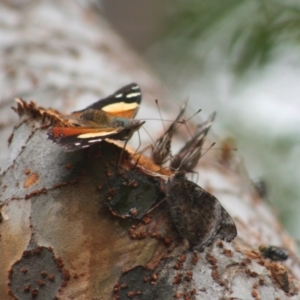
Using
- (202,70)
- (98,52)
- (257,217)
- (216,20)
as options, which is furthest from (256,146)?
(257,217)

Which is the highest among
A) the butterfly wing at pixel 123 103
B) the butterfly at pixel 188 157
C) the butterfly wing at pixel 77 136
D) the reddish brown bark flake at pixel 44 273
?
the butterfly wing at pixel 123 103

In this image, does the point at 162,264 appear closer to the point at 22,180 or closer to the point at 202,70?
the point at 22,180

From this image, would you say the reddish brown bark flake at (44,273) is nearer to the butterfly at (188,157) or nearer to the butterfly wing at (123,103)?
the butterfly at (188,157)

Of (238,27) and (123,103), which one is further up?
(238,27)

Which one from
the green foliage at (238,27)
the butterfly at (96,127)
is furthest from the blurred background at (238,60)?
the butterfly at (96,127)

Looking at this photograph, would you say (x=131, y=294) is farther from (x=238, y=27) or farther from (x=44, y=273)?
(x=238, y=27)

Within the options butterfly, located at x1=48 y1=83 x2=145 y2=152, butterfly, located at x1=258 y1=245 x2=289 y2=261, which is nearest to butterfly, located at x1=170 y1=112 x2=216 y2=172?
butterfly, located at x1=48 y1=83 x2=145 y2=152

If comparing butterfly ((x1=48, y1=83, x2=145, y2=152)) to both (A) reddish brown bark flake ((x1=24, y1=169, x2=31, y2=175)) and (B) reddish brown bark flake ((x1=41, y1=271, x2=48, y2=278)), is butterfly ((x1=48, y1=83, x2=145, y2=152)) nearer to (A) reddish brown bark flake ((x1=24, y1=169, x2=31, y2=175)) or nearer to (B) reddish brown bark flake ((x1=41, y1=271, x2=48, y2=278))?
(A) reddish brown bark flake ((x1=24, y1=169, x2=31, y2=175))

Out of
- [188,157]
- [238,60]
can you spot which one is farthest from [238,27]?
[188,157]
